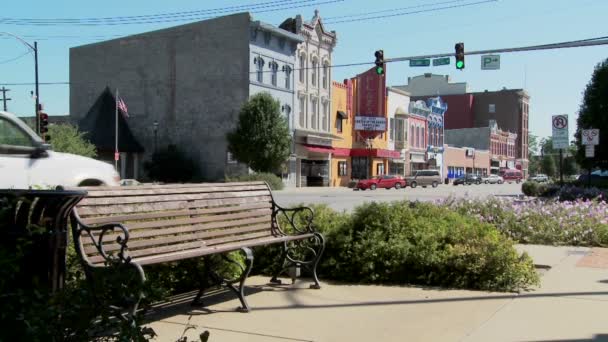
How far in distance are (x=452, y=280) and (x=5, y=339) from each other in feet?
18.0

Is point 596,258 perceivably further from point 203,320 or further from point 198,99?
point 198,99

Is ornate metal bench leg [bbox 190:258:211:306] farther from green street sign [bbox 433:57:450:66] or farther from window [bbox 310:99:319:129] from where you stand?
window [bbox 310:99:319:129]

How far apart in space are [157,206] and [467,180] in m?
72.7

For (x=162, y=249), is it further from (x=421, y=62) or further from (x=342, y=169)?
(x=342, y=169)

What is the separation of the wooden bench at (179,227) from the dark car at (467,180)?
68.4 metres

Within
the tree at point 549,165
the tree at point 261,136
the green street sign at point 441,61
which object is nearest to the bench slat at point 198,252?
the green street sign at point 441,61

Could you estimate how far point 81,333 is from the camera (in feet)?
9.97

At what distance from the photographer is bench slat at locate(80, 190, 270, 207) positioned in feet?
16.5

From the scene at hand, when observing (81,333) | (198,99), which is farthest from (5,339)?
(198,99)

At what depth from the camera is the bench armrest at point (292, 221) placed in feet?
24.3

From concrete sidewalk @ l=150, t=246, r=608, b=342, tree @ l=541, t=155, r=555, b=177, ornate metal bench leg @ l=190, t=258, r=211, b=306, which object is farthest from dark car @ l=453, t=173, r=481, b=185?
ornate metal bench leg @ l=190, t=258, r=211, b=306

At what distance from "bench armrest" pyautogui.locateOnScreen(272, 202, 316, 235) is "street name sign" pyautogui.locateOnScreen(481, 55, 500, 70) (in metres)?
18.1

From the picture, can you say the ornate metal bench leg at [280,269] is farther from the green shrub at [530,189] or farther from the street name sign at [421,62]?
the green shrub at [530,189]

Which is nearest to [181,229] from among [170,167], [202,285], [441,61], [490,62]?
[202,285]
